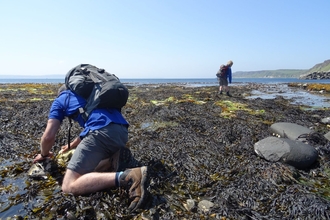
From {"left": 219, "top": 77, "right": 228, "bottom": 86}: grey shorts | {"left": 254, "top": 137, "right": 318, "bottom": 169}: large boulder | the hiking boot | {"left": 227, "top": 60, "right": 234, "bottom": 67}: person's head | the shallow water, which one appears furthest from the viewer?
{"left": 219, "top": 77, "right": 228, "bottom": 86}: grey shorts

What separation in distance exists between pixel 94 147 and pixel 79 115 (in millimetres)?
636

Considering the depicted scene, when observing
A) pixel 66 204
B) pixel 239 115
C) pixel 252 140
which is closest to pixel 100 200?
pixel 66 204

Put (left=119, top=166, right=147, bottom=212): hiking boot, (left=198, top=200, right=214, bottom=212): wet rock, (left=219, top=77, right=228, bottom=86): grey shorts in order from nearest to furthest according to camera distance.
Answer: (left=119, top=166, right=147, bottom=212): hiking boot < (left=198, top=200, right=214, bottom=212): wet rock < (left=219, top=77, right=228, bottom=86): grey shorts

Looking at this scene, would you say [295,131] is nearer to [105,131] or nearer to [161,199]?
[161,199]

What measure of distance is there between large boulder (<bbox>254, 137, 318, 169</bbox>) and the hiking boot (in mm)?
2778

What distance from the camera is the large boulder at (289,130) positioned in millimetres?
5686

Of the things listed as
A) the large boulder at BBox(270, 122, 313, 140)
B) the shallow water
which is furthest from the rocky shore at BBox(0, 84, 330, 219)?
the shallow water

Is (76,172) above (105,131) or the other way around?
the other way around

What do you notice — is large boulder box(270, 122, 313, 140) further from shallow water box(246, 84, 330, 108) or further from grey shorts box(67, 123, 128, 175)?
shallow water box(246, 84, 330, 108)

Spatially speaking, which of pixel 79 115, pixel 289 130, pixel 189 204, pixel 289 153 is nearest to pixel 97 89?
pixel 79 115

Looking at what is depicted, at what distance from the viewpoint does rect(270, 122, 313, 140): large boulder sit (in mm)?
5686

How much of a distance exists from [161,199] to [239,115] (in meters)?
6.27

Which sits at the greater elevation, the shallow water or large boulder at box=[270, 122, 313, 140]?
the shallow water

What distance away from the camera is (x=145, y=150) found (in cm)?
509
